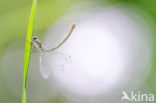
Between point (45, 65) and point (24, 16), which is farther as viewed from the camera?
point (24, 16)

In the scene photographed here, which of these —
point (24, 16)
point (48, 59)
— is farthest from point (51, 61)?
point (24, 16)

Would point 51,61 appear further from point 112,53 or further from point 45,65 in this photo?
point 112,53

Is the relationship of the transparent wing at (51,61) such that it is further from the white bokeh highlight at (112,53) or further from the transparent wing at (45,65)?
the white bokeh highlight at (112,53)

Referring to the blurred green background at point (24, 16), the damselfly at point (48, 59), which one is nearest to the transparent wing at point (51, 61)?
the damselfly at point (48, 59)

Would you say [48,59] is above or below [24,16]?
below

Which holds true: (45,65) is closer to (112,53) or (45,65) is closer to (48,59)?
(48,59)

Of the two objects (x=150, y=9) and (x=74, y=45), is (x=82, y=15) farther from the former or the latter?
(x=150, y=9)

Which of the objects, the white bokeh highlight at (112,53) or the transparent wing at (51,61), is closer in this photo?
the transparent wing at (51,61)

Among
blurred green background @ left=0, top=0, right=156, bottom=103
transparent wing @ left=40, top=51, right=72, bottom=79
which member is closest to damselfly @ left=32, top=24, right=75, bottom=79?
transparent wing @ left=40, top=51, right=72, bottom=79

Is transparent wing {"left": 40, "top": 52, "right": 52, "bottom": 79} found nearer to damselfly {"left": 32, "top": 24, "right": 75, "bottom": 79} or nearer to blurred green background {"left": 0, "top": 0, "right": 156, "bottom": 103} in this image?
damselfly {"left": 32, "top": 24, "right": 75, "bottom": 79}

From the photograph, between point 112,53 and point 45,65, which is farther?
point 112,53
